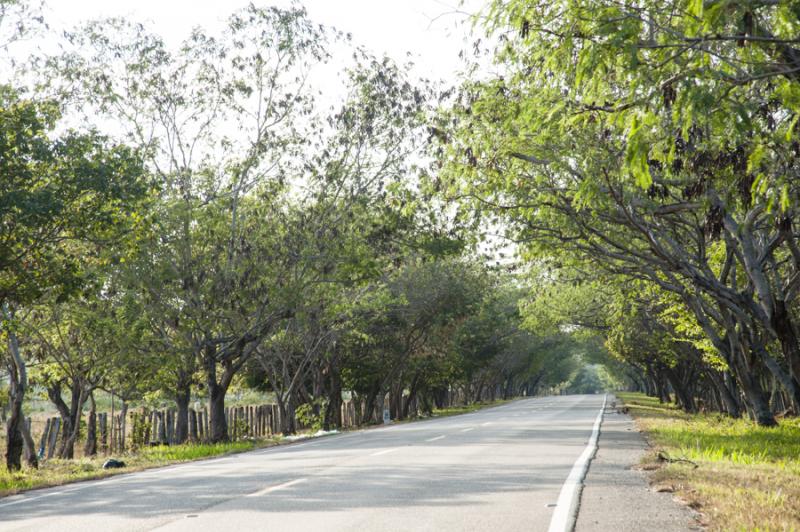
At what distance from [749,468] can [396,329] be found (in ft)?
94.3

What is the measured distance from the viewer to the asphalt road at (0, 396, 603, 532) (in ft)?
25.1

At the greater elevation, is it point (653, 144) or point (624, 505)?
point (653, 144)

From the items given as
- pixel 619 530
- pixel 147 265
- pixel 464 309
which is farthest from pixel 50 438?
pixel 619 530

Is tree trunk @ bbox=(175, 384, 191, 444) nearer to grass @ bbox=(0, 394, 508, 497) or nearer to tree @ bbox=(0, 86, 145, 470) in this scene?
grass @ bbox=(0, 394, 508, 497)

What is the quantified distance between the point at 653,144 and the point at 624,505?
3569 mm

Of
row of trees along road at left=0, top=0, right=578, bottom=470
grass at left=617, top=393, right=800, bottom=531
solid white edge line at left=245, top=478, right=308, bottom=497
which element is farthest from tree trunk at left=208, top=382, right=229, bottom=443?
solid white edge line at left=245, top=478, right=308, bottom=497

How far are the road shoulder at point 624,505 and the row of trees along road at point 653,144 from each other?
9.44ft

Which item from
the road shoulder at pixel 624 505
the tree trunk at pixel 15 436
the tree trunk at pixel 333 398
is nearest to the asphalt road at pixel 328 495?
the road shoulder at pixel 624 505

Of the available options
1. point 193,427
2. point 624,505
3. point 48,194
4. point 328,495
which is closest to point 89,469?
point 48,194

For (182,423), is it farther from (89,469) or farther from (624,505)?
(624,505)

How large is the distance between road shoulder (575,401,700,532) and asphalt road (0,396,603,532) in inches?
15.9

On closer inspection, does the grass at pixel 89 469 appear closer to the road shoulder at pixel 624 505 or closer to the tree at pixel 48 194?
the tree at pixel 48 194

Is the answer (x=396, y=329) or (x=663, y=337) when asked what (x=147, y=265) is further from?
(x=663, y=337)

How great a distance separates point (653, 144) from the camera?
7.82 m
